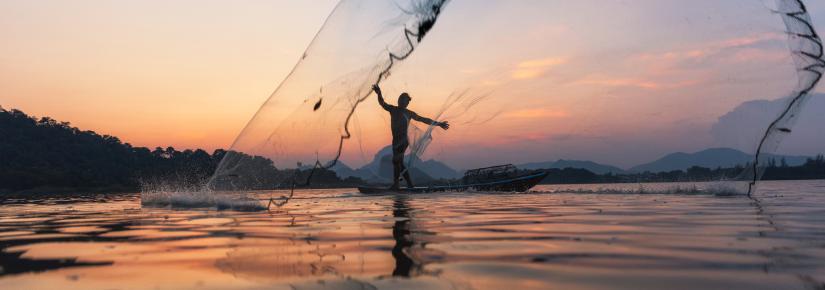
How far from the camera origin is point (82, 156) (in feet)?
444

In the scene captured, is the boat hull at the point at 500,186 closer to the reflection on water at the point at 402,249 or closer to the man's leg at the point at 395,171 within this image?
the man's leg at the point at 395,171

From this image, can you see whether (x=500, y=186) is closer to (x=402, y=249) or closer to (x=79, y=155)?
(x=402, y=249)

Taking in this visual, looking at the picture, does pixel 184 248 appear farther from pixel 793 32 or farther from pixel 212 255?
pixel 793 32

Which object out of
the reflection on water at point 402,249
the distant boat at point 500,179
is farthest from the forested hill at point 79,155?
the reflection on water at point 402,249

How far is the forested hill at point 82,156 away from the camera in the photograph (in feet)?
386

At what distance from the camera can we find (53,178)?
9912 centimetres

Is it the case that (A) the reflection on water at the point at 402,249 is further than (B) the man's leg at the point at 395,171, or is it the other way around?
(B) the man's leg at the point at 395,171

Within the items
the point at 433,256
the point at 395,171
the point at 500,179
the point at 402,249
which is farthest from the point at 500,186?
the point at 433,256

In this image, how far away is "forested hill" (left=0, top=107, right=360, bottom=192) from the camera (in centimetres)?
11762

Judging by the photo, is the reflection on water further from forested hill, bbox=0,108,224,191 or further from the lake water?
forested hill, bbox=0,108,224,191

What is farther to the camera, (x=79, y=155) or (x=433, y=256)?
(x=79, y=155)

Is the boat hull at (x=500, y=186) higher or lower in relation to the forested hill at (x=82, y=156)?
lower

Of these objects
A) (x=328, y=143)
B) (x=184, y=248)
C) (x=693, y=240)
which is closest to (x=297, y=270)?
(x=184, y=248)

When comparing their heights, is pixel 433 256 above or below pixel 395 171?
below
